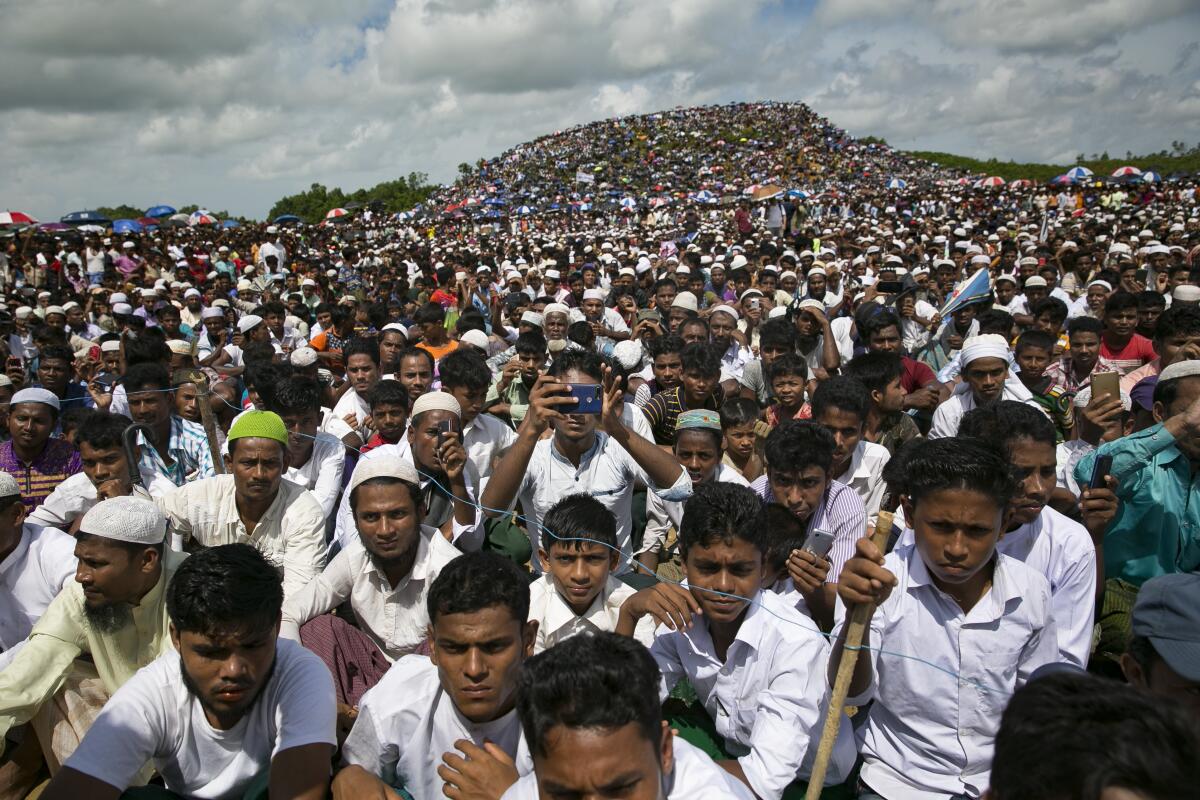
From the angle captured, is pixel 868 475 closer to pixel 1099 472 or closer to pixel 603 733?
pixel 1099 472

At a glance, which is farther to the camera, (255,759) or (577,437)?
(577,437)

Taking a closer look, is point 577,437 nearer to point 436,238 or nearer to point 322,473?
point 322,473

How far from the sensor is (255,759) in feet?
8.41

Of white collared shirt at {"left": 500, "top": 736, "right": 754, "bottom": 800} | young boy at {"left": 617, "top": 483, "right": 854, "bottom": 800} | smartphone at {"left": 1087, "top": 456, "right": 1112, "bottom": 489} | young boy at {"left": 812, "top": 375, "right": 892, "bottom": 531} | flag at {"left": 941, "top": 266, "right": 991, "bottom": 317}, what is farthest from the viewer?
flag at {"left": 941, "top": 266, "right": 991, "bottom": 317}

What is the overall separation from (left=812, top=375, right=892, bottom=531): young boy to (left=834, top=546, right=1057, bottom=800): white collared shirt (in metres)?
1.69

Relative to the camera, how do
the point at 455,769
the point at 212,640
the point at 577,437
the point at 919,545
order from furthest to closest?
the point at 577,437 < the point at 919,545 < the point at 212,640 < the point at 455,769

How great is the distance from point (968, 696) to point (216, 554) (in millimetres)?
2686

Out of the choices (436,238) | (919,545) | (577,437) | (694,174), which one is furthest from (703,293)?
(694,174)

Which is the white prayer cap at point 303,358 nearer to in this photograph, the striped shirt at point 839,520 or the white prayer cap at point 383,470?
the white prayer cap at point 383,470

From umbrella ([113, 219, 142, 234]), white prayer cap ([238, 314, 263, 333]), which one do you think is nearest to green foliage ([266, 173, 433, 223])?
umbrella ([113, 219, 142, 234])

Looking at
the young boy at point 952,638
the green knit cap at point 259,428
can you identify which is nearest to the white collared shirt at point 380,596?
the green knit cap at point 259,428

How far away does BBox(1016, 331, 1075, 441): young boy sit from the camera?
5.46 m

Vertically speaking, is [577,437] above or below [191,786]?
above

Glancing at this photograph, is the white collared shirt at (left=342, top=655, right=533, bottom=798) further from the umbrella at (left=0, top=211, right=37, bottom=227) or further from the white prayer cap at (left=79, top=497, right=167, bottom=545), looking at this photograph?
the umbrella at (left=0, top=211, right=37, bottom=227)
